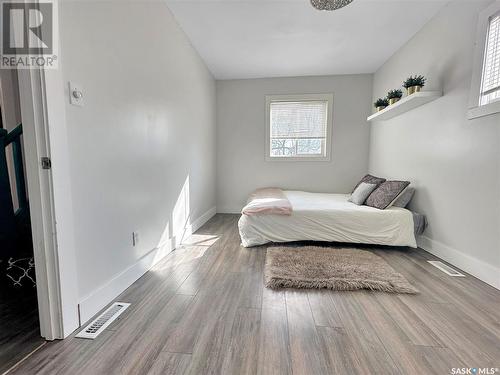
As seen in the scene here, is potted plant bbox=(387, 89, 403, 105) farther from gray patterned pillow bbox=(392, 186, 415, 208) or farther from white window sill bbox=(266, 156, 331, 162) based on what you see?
white window sill bbox=(266, 156, 331, 162)

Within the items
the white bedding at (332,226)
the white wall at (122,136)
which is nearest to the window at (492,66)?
the white bedding at (332,226)

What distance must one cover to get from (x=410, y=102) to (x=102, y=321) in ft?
11.4


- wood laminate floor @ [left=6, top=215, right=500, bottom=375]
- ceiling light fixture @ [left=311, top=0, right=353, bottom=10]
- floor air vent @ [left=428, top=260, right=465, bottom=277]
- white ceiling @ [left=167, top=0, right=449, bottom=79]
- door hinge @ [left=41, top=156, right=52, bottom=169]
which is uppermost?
white ceiling @ [left=167, top=0, right=449, bottom=79]

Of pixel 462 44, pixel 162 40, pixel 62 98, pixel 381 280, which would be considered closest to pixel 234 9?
pixel 162 40

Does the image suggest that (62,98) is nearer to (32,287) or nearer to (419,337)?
(32,287)

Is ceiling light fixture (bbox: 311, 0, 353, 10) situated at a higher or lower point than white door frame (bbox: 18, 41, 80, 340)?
higher

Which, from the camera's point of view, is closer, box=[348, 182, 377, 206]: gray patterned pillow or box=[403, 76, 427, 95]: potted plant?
box=[403, 76, 427, 95]: potted plant

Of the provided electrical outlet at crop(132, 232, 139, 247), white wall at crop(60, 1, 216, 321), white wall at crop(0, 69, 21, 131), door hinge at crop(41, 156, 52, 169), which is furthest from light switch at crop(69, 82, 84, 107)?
white wall at crop(0, 69, 21, 131)

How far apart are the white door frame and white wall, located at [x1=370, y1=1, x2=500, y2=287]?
294 centimetres

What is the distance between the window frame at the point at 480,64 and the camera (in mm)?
1815

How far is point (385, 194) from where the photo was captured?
9.14 ft

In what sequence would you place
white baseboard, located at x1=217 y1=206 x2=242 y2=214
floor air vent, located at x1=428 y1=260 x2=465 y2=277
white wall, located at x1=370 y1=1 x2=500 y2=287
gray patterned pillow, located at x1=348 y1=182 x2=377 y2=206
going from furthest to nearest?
1. white baseboard, located at x1=217 y1=206 x2=242 y2=214
2. gray patterned pillow, located at x1=348 y1=182 x2=377 y2=206
3. floor air vent, located at x1=428 y1=260 x2=465 y2=277
4. white wall, located at x1=370 y1=1 x2=500 y2=287

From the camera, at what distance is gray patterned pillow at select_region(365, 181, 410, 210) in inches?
107

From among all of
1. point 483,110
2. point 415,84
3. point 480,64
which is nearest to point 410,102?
point 415,84
